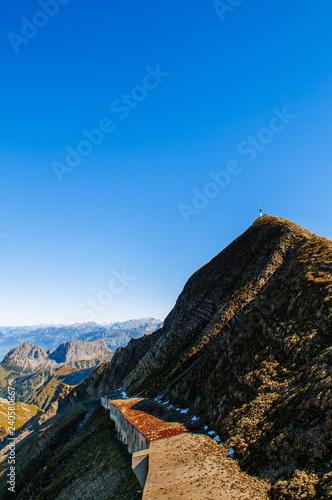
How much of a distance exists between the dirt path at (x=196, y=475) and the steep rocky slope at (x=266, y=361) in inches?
61.7

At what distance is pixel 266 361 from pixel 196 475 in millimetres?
17753

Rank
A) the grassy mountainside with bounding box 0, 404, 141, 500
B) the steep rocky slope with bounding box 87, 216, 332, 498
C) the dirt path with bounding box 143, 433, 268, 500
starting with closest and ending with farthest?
the dirt path with bounding box 143, 433, 268, 500 → the steep rocky slope with bounding box 87, 216, 332, 498 → the grassy mountainside with bounding box 0, 404, 141, 500

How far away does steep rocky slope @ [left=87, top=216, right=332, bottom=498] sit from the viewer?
72.6ft

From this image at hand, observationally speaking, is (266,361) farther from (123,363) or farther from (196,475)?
(123,363)

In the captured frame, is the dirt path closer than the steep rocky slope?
Yes

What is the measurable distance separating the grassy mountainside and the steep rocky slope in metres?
12.3

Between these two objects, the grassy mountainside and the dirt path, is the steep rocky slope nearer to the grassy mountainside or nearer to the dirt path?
the dirt path

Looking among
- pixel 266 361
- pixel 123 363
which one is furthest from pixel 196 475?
pixel 123 363

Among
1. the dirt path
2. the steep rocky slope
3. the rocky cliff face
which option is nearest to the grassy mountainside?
the dirt path

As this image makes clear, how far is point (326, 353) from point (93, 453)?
46.2m

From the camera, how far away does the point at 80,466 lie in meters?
47.2

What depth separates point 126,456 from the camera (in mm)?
38812

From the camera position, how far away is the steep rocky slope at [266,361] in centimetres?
2212

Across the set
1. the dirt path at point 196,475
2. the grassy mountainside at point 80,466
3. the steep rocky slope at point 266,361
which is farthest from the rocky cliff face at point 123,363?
the dirt path at point 196,475
